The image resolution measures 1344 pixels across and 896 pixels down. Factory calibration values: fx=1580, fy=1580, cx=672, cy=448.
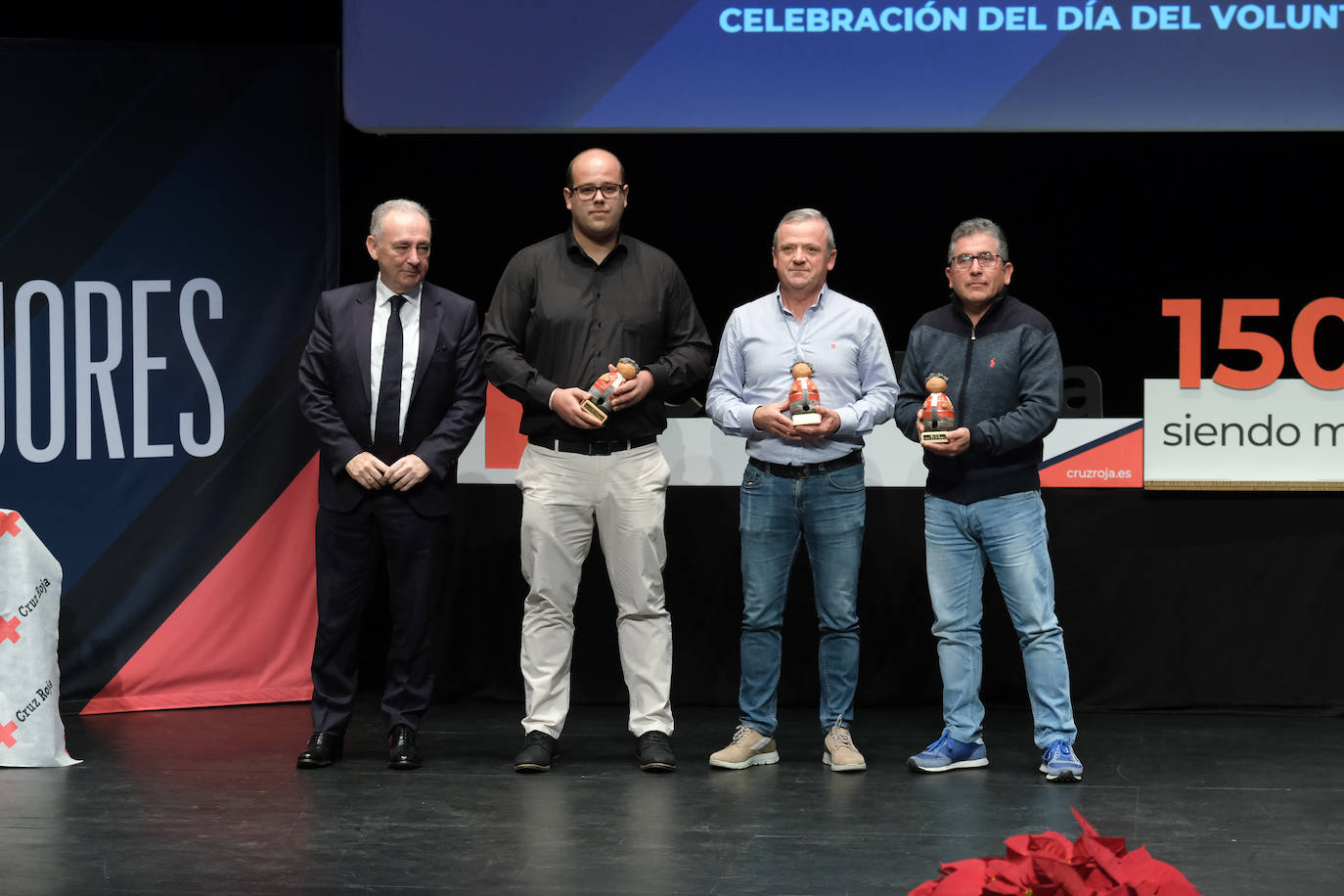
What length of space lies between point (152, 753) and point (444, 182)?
2.15m

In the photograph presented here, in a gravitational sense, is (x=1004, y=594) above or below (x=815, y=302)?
below

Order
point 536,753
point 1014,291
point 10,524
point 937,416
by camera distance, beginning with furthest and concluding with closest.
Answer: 1. point 1014,291
2. point 10,524
3. point 536,753
4. point 937,416

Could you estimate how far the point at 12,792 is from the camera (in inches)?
161

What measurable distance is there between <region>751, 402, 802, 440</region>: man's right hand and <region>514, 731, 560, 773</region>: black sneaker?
3.43ft

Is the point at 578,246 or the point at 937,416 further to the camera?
the point at 578,246

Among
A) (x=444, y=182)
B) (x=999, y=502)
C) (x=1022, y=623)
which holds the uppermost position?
(x=444, y=182)

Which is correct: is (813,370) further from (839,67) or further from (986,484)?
(839,67)

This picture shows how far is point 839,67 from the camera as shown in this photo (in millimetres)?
4723

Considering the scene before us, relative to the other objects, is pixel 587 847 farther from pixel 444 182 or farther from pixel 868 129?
pixel 444 182

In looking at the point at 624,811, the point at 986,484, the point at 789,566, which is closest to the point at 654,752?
the point at 624,811

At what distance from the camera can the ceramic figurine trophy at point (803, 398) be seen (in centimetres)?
412

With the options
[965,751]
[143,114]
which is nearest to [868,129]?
[965,751]

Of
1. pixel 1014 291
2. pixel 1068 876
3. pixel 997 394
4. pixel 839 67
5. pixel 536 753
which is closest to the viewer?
pixel 1068 876

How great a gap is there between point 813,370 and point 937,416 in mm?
382
